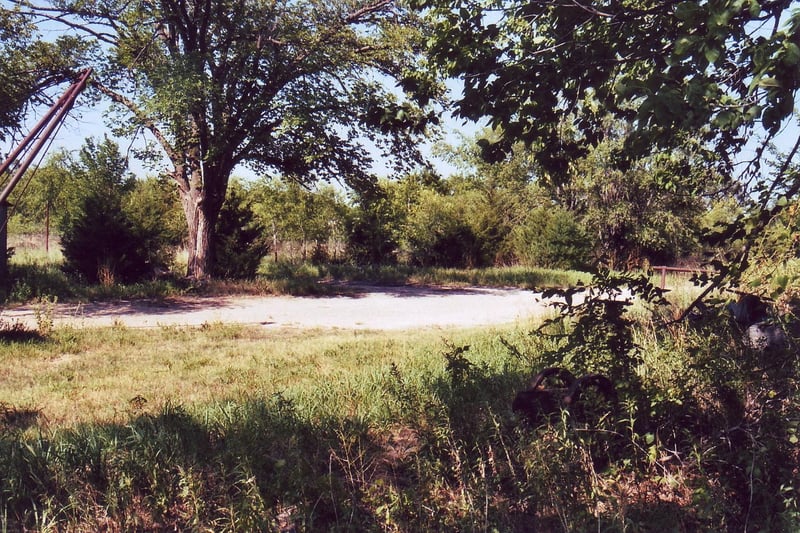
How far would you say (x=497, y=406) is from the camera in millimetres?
3803

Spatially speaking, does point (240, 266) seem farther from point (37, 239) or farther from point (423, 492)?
point (37, 239)

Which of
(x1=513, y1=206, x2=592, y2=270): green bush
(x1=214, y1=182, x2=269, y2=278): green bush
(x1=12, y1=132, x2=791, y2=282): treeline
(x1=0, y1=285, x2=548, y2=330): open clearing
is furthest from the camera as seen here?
(x1=513, y1=206, x2=592, y2=270): green bush

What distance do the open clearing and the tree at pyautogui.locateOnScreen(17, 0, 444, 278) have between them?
3184mm

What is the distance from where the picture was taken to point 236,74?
12.0 metres

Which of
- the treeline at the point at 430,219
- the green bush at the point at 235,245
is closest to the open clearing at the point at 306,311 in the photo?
the green bush at the point at 235,245

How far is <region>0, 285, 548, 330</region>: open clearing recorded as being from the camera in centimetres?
891

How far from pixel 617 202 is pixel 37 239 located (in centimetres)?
3561

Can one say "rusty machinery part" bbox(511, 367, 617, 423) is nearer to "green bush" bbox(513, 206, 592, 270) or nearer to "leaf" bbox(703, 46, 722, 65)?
"leaf" bbox(703, 46, 722, 65)

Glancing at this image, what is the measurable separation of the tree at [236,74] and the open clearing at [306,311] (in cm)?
318

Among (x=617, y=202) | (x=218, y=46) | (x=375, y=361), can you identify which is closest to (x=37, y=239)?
(x=218, y=46)

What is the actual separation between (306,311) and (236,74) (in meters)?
5.44

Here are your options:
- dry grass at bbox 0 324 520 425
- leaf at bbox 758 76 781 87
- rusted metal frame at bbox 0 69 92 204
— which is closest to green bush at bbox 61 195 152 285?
dry grass at bbox 0 324 520 425

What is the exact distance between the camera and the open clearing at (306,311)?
8906mm

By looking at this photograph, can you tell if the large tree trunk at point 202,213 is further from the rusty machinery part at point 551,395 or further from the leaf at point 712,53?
the leaf at point 712,53
